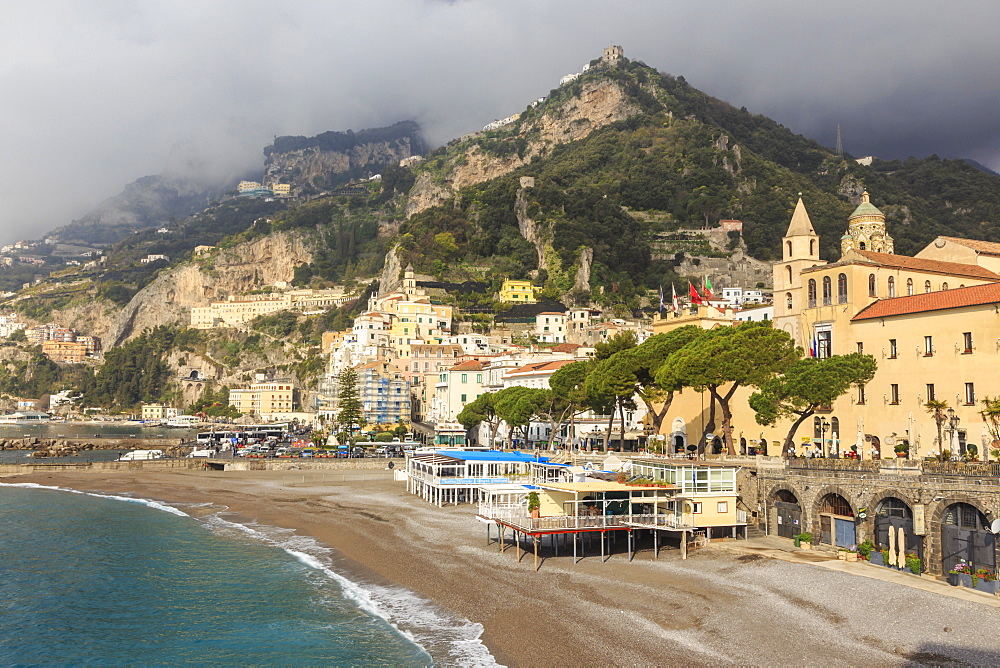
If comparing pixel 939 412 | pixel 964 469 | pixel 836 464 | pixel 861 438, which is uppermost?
pixel 939 412

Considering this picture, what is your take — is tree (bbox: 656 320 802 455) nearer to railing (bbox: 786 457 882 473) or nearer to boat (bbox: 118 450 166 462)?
railing (bbox: 786 457 882 473)

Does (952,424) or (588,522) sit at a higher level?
(952,424)

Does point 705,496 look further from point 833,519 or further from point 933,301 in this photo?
point 933,301

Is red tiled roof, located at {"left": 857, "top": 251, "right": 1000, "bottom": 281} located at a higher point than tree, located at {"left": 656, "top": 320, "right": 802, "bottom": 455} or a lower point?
higher

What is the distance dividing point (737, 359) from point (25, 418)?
183190 millimetres

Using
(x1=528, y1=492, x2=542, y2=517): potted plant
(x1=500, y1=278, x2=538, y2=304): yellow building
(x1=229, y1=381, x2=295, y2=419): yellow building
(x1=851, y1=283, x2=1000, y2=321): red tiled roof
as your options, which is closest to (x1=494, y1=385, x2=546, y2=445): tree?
(x1=851, y1=283, x2=1000, y2=321): red tiled roof

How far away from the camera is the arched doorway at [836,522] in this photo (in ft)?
96.5

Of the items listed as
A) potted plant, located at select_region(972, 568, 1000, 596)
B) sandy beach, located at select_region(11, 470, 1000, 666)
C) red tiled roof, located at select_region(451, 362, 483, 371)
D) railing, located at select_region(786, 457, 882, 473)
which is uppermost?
red tiled roof, located at select_region(451, 362, 483, 371)

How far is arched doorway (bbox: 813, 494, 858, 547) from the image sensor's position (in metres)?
29.4

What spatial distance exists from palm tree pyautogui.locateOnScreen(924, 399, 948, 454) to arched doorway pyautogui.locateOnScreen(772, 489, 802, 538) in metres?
6.32

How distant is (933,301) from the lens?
35.8 metres

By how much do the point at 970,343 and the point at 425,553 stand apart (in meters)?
26.1

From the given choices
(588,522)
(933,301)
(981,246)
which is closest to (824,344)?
(933,301)

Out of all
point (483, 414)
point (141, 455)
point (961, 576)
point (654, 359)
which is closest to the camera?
point (961, 576)
